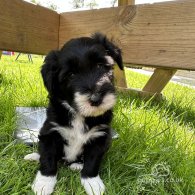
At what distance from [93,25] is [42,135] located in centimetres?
183

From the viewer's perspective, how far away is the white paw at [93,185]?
1838 mm

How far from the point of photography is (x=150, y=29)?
3.12 m

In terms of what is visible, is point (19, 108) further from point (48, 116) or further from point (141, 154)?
point (141, 154)

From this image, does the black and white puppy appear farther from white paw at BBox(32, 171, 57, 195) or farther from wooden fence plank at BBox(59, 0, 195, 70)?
wooden fence plank at BBox(59, 0, 195, 70)

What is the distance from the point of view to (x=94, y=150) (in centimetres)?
208

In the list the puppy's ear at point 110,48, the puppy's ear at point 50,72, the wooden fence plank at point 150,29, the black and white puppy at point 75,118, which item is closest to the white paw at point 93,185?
the black and white puppy at point 75,118

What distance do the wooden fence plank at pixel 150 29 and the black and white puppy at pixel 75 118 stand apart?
1.00 meters

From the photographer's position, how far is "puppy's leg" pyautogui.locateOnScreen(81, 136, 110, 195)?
189 centimetres

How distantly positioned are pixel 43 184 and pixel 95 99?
2.01 ft

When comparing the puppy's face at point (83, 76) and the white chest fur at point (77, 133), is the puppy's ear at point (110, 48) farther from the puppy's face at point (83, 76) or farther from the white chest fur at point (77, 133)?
the white chest fur at point (77, 133)

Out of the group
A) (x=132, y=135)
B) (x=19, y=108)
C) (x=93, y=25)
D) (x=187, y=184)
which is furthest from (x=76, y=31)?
(x=187, y=184)

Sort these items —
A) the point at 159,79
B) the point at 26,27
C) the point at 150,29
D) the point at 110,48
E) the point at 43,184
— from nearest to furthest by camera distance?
the point at 43,184
the point at 110,48
the point at 150,29
the point at 26,27
the point at 159,79

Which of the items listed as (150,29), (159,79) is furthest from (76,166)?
(159,79)

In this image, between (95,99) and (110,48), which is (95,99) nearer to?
(95,99)
